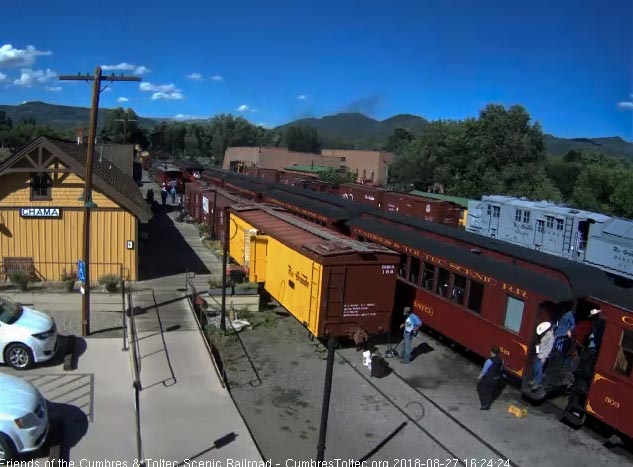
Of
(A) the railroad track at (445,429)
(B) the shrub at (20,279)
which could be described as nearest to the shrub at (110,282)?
(B) the shrub at (20,279)

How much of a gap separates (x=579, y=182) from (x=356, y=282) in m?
40.6

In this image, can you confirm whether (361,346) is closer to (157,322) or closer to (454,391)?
(454,391)

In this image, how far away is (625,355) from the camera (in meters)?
10.3

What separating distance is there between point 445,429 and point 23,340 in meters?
9.48

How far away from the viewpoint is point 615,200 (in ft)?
140

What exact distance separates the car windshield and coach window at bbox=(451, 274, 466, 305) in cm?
1121

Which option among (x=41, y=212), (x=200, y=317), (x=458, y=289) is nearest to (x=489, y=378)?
(x=458, y=289)

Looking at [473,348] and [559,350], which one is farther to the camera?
[473,348]

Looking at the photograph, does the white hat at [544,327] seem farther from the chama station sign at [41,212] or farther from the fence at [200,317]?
the chama station sign at [41,212]

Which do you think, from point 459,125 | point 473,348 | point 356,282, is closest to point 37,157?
point 356,282

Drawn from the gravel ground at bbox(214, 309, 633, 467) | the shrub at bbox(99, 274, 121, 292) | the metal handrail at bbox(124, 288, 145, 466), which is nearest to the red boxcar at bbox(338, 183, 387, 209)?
the shrub at bbox(99, 274, 121, 292)

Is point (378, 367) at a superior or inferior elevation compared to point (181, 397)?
superior

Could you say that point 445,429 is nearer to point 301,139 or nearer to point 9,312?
point 9,312

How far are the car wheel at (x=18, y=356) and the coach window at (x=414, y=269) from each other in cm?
1086
